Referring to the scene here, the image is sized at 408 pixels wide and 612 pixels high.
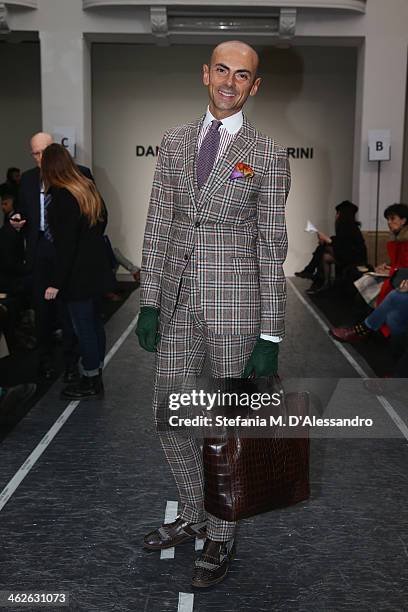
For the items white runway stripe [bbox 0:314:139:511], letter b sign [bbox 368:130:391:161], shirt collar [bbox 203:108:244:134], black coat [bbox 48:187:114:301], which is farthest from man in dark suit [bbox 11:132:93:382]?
letter b sign [bbox 368:130:391:161]

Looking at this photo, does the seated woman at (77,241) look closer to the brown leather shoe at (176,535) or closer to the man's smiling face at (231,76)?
the brown leather shoe at (176,535)

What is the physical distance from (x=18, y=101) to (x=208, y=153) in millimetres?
12152

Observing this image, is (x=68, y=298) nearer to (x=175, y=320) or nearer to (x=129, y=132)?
(x=175, y=320)

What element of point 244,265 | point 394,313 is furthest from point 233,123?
point 394,313

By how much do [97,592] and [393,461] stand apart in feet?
6.81

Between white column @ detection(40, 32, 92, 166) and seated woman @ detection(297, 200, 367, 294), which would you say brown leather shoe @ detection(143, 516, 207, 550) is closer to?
seated woman @ detection(297, 200, 367, 294)

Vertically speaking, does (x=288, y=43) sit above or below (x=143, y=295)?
above

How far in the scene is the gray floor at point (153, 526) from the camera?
3.03m

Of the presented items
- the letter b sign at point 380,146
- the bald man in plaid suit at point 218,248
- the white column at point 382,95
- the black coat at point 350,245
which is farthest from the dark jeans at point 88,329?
the white column at point 382,95

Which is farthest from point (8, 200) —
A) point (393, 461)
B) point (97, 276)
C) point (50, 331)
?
point (393, 461)

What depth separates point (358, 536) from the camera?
3553mm

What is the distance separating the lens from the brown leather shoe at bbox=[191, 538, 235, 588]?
3.04 meters

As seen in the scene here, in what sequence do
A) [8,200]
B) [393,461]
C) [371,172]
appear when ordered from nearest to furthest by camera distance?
[393,461]
[8,200]
[371,172]

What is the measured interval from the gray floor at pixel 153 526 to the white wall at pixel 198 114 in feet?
30.2
